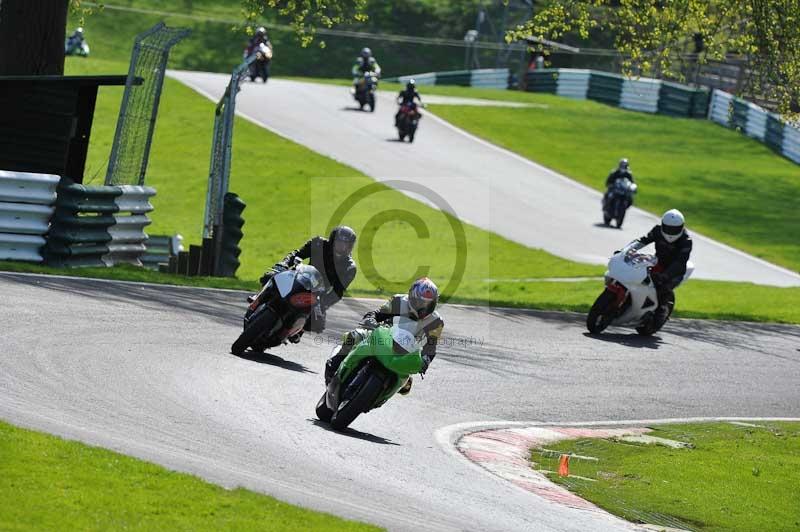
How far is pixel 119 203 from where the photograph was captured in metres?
19.0

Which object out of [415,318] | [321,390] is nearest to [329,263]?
[321,390]

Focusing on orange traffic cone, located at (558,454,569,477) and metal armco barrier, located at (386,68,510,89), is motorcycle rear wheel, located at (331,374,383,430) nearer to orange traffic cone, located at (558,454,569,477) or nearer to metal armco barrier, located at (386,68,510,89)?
orange traffic cone, located at (558,454,569,477)

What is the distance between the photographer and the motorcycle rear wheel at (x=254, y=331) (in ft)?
41.9

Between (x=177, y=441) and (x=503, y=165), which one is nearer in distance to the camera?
(x=177, y=441)

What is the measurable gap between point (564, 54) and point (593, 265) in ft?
113

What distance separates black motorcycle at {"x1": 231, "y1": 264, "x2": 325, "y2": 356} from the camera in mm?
12594

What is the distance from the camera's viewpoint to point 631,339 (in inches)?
736

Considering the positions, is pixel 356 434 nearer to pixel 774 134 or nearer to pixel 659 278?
pixel 659 278

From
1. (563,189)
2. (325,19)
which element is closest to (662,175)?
(563,189)

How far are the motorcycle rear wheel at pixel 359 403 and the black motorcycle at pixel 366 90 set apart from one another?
33284mm

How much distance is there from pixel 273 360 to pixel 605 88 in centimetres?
4256

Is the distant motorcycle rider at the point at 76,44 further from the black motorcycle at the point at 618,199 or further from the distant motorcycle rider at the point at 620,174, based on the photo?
the distant motorcycle rider at the point at 620,174

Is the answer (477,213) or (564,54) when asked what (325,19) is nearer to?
(477,213)

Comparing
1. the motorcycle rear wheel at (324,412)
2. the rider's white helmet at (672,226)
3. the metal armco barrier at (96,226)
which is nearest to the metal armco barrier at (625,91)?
the rider's white helmet at (672,226)
